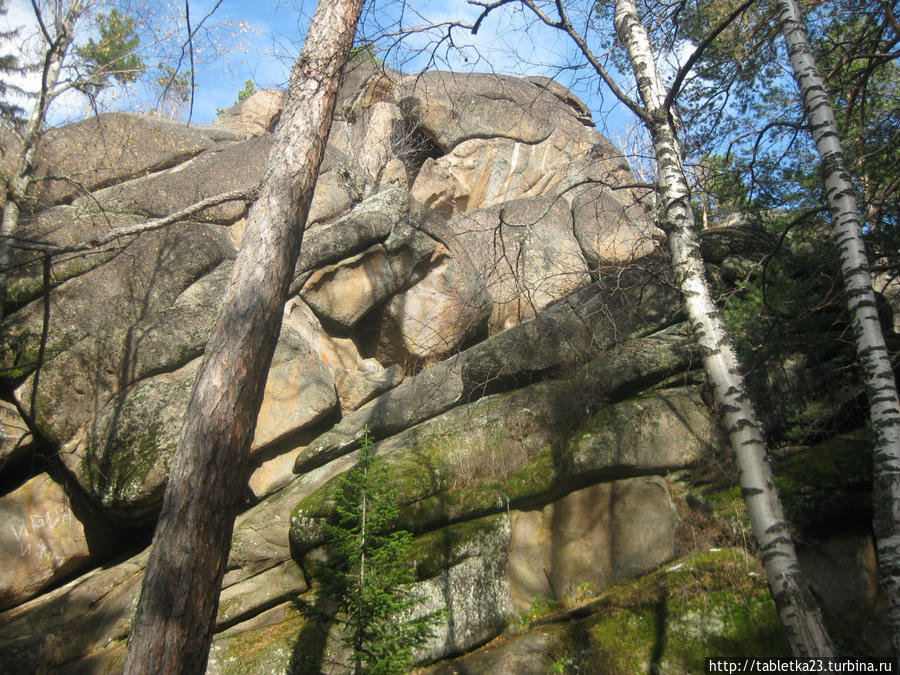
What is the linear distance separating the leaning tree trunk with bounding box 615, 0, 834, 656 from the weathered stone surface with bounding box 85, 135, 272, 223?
10939 millimetres

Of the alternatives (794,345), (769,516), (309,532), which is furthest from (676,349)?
(309,532)

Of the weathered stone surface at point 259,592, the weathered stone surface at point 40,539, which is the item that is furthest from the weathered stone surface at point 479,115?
the weathered stone surface at point 259,592

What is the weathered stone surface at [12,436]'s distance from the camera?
31.4 feet

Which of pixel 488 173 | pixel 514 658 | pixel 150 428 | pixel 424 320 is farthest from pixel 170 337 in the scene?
pixel 488 173

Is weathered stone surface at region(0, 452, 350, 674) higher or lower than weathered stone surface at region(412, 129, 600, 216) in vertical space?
lower

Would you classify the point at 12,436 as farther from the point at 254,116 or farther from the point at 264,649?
the point at 254,116

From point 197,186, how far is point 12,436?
775 centimetres

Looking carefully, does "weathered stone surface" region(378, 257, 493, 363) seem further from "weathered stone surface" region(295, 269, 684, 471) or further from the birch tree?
the birch tree

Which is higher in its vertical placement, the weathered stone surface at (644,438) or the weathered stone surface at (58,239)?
the weathered stone surface at (58,239)

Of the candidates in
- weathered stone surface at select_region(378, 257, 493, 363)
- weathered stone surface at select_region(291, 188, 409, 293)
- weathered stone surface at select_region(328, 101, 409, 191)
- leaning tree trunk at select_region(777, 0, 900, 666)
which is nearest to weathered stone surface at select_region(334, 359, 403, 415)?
weathered stone surface at select_region(378, 257, 493, 363)

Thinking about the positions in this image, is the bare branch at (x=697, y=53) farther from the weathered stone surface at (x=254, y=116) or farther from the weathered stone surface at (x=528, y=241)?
the weathered stone surface at (x=254, y=116)

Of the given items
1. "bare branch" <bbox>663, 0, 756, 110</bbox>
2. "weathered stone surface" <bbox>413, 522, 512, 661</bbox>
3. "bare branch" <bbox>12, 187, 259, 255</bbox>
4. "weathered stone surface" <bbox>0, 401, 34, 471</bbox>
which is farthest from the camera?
"weathered stone surface" <bbox>0, 401, 34, 471</bbox>

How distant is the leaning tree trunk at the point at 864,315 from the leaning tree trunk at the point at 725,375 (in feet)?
2.96

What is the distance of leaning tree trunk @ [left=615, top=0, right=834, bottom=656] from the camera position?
12.3 feet
